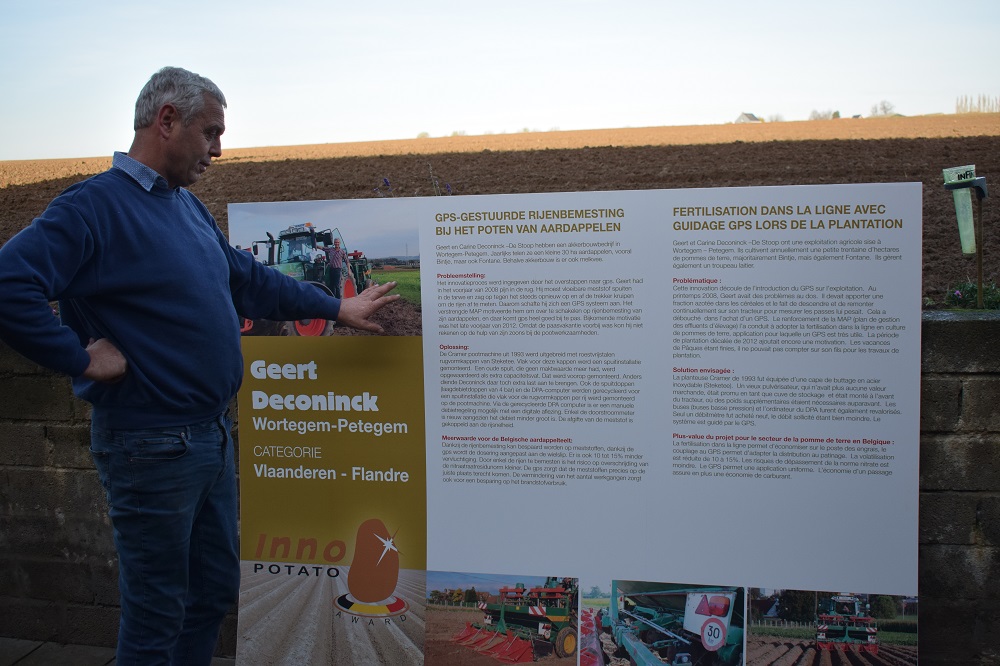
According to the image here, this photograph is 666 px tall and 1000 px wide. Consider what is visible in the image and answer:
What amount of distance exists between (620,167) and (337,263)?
1575 cm

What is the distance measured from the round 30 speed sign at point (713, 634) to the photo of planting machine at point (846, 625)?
0.34 meters

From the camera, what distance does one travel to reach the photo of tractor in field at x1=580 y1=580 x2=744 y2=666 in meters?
2.97

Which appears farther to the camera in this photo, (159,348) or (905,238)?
(905,238)

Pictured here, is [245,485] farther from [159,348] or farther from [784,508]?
[784,508]

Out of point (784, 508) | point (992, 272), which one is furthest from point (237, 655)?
point (992, 272)

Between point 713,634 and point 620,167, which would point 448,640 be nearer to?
point 713,634

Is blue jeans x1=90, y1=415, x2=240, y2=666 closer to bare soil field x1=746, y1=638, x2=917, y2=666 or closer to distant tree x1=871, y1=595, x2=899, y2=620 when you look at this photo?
bare soil field x1=746, y1=638, x2=917, y2=666

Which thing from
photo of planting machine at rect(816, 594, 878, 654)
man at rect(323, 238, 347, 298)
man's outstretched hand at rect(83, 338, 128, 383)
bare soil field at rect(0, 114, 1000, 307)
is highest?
bare soil field at rect(0, 114, 1000, 307)

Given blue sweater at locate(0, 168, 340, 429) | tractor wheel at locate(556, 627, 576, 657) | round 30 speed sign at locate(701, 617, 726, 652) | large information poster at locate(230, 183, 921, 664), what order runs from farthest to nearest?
tractor wheel at locate(556, 627, 576, 657) → round 30 speed sign at locate(701, 617, 726, 652) → large information poster at locate(230, 183, 921, 664) → blue sweater at locate(0, 168, 340, 429)

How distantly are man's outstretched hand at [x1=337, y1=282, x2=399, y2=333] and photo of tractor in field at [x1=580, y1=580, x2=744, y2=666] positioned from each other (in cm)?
135

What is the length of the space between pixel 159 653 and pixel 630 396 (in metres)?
1.79

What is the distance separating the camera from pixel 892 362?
283 centimetres

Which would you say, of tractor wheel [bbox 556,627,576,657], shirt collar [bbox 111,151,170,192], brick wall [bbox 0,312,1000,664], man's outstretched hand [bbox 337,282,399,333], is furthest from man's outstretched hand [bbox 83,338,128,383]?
tractor wheel [bbox 556,627,576,657]

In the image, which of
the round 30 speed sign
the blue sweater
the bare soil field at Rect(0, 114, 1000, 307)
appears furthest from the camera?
the bare soil field at Rect(0, 114, 1000, 307)
